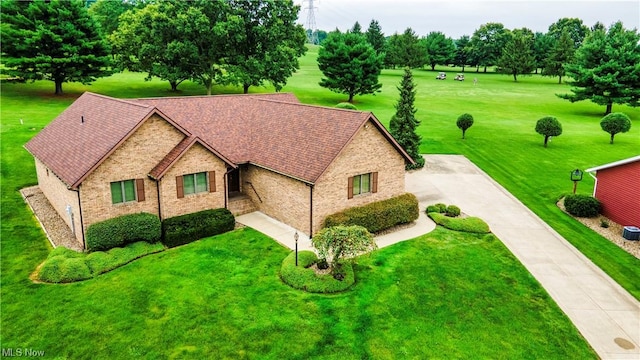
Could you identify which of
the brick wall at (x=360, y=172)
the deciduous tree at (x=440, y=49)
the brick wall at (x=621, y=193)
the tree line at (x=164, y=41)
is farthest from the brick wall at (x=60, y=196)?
the deciduous tree at (x=440, y=49)

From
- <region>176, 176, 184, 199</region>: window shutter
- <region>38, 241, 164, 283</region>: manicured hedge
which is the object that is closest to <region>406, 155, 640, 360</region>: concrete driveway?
<region>176, 176, 184, 199</region>: window shutter

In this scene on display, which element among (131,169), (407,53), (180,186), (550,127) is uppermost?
(407,53)

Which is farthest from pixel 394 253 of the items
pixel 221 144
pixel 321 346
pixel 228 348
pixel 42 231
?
pixel 42 231

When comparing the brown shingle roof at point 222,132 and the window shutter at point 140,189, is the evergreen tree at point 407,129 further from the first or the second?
the window shutter at point 140,189

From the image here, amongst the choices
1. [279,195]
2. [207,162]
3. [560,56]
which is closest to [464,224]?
[279,195]

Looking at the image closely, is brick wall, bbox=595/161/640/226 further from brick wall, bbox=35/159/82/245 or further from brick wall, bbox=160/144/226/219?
brick wall, bbox=35/159/82/245

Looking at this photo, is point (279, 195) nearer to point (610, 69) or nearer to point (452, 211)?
point (452, 211)
